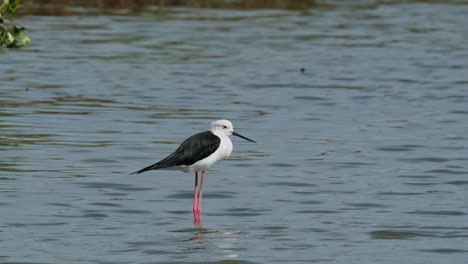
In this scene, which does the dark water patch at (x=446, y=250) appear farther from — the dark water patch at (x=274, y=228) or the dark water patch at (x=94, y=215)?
the dark water patch at (x=94, y=215)

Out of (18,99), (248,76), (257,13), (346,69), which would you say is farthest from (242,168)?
(257,13)

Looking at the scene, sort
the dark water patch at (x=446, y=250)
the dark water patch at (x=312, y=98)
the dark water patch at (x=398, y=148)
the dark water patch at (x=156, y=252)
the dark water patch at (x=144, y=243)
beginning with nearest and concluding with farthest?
1. the dark water patch at (x=156, y=252)
2. the dark water patch at (x=446, y=250)
3. the dark water patch at (x=144, y=243)
4. the dark water patch at (x=398, y=148)
5. the dark water patch at (x=312, y=98)

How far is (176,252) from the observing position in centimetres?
1300

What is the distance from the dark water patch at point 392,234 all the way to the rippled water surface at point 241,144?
2 centimetres

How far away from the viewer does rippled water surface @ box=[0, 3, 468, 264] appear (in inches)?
535

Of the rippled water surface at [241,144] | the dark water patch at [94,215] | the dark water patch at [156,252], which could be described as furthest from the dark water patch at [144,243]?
the dark water patch at [94,215]

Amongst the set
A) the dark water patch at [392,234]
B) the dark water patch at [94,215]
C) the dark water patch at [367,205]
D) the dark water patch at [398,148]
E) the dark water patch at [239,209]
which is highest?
the dark water patch at [392,234]

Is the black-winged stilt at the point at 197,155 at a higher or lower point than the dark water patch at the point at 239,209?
higher

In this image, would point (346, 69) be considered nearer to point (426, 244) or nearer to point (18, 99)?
point (18, 99)

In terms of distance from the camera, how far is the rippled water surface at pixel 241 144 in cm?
1359

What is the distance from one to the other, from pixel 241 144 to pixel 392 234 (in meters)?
6.93

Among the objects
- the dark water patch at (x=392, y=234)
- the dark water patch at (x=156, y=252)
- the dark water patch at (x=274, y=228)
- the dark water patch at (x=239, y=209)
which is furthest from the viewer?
the dark water patch at (x=239, y=209)

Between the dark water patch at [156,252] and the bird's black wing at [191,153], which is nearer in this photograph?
the dark water patch at [156,252]

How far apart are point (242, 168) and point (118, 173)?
6.20ft
